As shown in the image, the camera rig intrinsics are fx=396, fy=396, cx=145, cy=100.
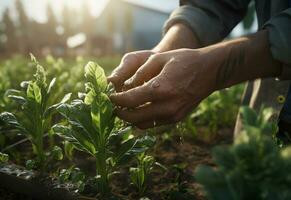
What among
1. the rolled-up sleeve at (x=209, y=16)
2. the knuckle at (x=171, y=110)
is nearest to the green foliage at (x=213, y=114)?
the rolled-up sleeve at (x=209, y=16)

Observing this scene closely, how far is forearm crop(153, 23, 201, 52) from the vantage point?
2.23 meters

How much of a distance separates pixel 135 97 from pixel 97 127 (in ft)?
0.60

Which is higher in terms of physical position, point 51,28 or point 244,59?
point 51,28

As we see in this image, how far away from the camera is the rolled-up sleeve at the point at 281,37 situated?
161cm

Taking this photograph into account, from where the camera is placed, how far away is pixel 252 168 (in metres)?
0.83

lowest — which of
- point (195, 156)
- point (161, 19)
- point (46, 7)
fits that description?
point (195, 156)

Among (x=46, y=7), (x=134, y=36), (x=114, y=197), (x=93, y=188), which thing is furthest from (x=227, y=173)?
(x=134, y=36)

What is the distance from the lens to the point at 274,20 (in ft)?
5.52

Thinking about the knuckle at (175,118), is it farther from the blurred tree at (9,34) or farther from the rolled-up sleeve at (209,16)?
the blurred tree at (9,34)

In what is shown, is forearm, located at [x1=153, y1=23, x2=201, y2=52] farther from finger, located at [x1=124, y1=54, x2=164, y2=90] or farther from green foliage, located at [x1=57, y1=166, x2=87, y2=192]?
green foliage, located at [x1=57, y1=166, x2=87, y2=192]

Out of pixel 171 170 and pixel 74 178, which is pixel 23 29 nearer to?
pixel 171 170

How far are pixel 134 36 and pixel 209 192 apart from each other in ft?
103

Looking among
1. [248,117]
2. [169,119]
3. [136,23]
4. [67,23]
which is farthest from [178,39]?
[136,23]

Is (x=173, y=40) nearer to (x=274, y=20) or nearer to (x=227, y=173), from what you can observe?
(x=274, y=20)
